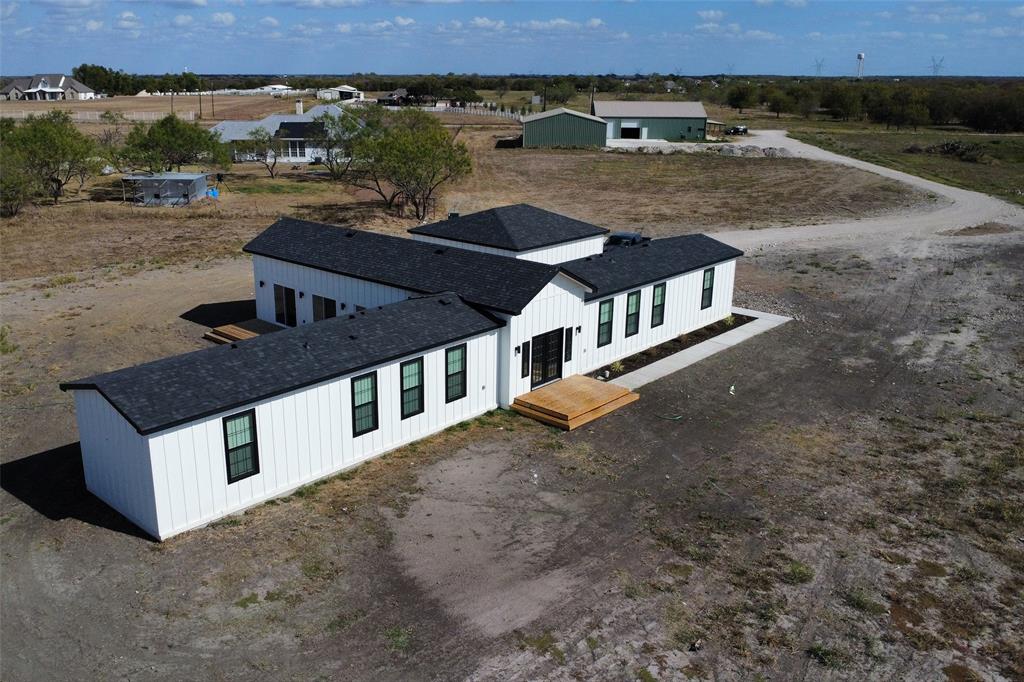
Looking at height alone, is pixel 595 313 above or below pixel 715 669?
above

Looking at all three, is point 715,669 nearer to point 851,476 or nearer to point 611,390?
point 851,476

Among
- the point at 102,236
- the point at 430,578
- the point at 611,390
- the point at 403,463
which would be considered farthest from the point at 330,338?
the point at 102,236

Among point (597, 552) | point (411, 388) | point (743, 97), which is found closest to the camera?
point (597, 552)

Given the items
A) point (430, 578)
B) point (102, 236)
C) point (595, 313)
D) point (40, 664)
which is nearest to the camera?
point (40, 664)

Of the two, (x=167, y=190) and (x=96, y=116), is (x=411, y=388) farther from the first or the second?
(x=96, y=116)

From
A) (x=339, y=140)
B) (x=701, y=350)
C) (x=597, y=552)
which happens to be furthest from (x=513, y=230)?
(x=339, y=140)

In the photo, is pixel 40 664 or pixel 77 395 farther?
pixel 77 395

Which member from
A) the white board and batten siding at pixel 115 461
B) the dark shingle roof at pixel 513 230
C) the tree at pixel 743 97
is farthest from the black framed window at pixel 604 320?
the tree at pixel 743 97
